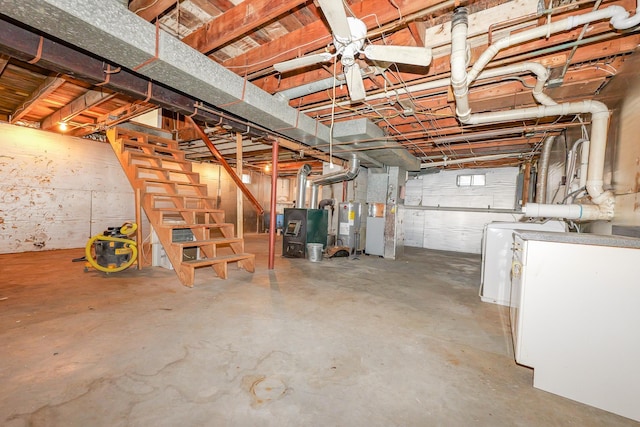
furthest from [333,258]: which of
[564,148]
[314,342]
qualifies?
[564,148]

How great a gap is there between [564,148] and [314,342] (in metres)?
4.81

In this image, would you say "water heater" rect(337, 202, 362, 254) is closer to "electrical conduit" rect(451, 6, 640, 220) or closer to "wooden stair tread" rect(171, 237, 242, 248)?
"wooden stair tread" rect(171, 237, 242, 248)

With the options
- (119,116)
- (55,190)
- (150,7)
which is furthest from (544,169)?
(55,190)

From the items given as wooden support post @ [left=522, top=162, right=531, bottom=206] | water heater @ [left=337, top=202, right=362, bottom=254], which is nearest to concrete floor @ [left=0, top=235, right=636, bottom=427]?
water heater @ [left=337, top=202, right=362, bottom=254]

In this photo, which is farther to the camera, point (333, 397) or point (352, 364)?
Result: point (352, 364)

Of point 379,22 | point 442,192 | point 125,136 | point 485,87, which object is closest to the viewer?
point 379,22

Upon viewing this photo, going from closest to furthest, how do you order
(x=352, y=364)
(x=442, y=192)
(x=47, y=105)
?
(x=352, y=364) → (x=47, y=105) → (x=442, y=192)

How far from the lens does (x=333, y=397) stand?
4.79ft

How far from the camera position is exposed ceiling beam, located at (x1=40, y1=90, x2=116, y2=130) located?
388 cm

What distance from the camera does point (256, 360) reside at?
1769 millimetres

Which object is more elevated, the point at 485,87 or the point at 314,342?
the point at 485,87

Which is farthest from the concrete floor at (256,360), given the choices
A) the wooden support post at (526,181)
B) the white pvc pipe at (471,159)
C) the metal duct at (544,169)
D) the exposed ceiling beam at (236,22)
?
the wooden support post at (526,181)

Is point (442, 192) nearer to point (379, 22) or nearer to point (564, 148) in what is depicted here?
point (564, 148)

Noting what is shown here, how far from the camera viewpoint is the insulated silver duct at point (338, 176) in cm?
568
